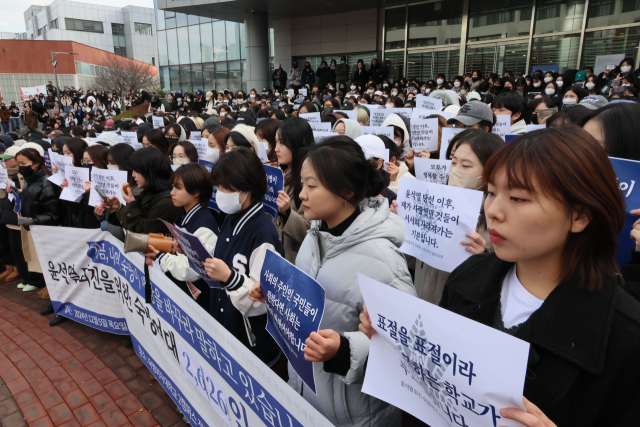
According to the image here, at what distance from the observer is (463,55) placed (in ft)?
58.1

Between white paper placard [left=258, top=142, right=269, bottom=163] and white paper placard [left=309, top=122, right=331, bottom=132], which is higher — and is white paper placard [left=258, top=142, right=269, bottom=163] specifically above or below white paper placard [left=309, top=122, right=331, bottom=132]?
below

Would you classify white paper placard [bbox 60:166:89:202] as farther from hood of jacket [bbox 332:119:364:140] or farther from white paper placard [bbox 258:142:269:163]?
hood of jacket [bbox 332:119:364:140]

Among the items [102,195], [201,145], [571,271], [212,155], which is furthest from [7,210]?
[571,271]

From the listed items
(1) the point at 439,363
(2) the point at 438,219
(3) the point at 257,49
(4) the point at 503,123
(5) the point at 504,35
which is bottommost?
(1) the point at 439,363

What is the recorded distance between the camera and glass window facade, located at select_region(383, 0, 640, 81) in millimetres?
14312

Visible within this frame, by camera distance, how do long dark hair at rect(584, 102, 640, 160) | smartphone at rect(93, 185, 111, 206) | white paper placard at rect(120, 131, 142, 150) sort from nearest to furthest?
long dark hair at rect(584, 102, 640, 160)
smartphone at rect(93, 185, 111, 206)
white paper placard at rect(120, 131, 142, 150)

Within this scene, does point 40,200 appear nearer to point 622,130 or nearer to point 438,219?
point 438,219

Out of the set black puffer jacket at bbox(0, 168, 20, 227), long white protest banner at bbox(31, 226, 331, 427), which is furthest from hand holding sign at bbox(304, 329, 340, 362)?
black puffer jacket at bbox(0, 168, 20, 227)

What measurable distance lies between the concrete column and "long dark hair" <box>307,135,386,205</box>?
2251 centimetres

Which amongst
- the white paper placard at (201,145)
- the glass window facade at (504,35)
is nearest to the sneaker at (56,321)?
the white paper placard at (201,145)

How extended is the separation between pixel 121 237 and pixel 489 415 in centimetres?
328

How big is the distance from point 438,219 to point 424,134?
3015mm

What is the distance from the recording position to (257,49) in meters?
22.4

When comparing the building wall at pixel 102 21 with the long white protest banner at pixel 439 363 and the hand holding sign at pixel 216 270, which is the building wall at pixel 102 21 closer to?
the hand holding sign at pixel 216 270
